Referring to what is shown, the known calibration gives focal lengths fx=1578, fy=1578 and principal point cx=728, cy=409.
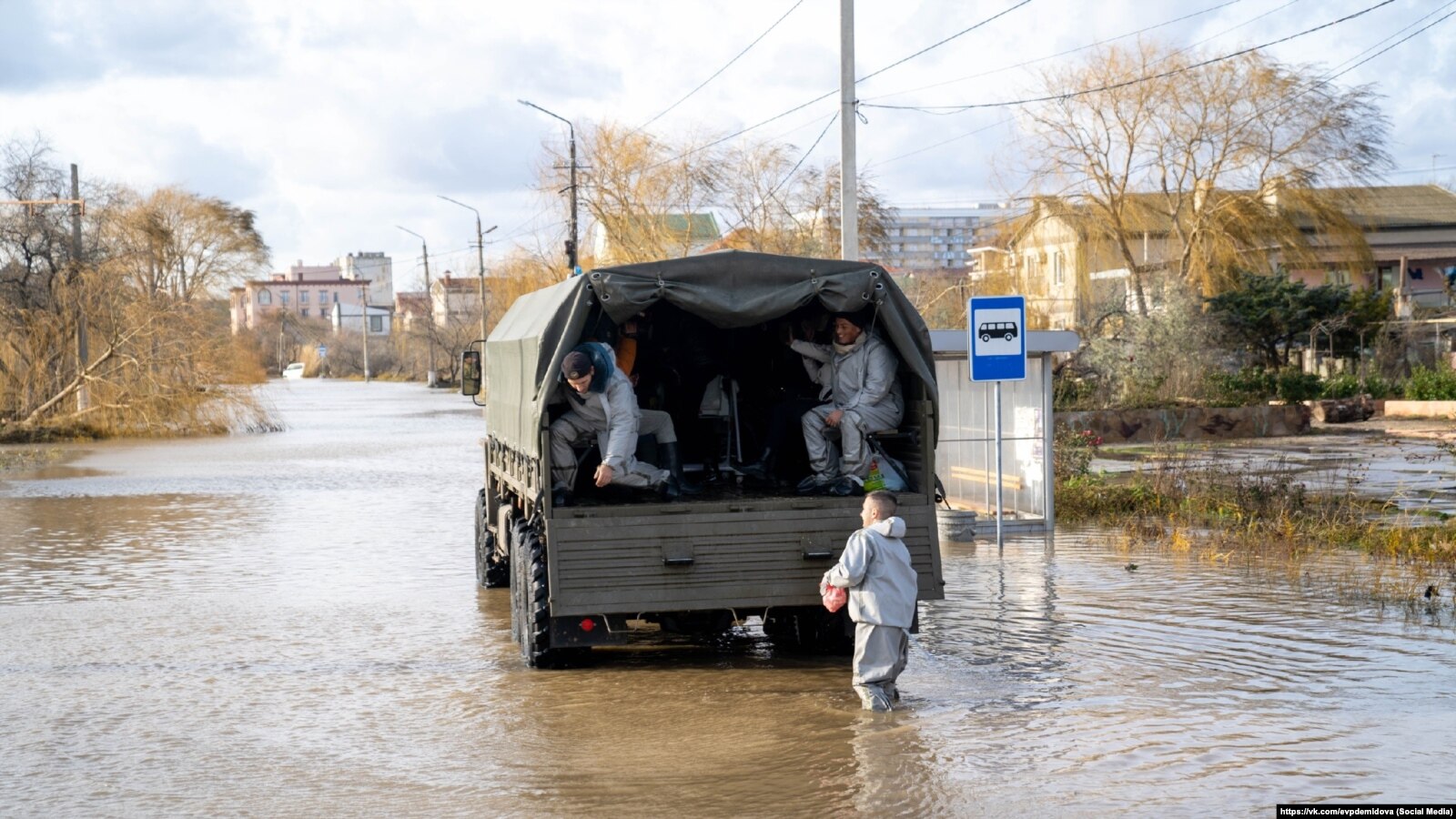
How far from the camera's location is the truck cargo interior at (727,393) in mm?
10750

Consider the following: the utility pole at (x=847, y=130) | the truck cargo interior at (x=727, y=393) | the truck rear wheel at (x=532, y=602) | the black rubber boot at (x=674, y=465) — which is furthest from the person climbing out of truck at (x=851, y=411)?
the utility pole at (x=847, y=130)


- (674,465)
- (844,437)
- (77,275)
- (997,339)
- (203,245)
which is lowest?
(674,465)

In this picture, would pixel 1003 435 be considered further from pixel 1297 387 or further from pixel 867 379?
pixel 1297 387

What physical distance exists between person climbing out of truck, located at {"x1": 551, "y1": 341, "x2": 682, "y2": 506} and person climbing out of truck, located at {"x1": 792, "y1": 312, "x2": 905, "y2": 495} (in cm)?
101

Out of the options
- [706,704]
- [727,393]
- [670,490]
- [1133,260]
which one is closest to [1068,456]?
[727,393]

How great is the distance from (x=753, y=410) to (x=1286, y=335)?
31.9 metres

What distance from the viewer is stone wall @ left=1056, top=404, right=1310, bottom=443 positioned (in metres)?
32.1

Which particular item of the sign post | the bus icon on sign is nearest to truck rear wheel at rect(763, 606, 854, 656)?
the sign post

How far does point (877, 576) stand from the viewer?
868 cm

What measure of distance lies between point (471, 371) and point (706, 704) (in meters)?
7.30

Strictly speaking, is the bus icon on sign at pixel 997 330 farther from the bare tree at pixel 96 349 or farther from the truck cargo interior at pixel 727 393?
the bare tree at pixel 96 349

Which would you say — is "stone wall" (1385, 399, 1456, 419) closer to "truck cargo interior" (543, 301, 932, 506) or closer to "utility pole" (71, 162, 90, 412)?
"truck cargo interior" (543, 301, 932, 506)

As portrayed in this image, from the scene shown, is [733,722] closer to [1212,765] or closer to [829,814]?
[829,814]

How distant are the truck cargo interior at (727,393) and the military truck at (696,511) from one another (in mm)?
36
